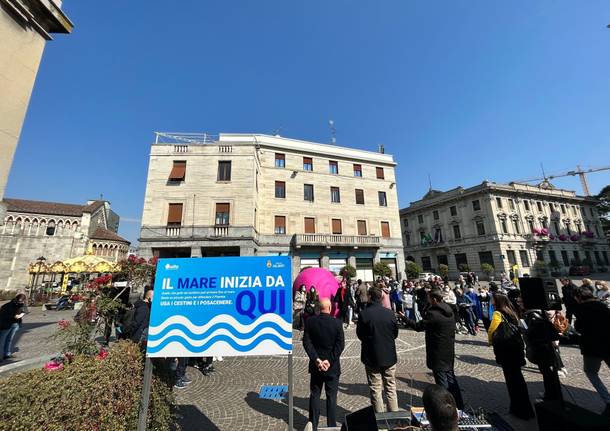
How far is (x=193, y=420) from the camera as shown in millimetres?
4094

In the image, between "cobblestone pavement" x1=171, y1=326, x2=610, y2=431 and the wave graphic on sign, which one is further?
"cobblestone pavement" x1=171, y1=326, x2=610, y2=431

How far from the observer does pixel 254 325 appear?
3.06m

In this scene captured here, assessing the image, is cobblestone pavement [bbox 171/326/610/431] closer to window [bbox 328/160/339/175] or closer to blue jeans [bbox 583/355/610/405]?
blue jeans [bbox 583/355/610/405]

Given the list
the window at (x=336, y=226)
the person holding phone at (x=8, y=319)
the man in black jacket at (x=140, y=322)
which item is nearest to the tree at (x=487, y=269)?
the window at (x=336, y=226)

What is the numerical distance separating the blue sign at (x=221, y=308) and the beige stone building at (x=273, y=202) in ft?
53.6

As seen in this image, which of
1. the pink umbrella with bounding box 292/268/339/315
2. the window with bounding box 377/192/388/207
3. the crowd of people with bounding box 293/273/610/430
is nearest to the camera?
the crowd of people with bounding box 293/273/610/430

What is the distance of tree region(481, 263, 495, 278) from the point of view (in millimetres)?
32938

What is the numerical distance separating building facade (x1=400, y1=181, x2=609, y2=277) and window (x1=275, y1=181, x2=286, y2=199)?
97.7 ft

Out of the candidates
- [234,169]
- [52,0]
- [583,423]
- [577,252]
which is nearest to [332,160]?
[234,169]

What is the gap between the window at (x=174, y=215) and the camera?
1933cm

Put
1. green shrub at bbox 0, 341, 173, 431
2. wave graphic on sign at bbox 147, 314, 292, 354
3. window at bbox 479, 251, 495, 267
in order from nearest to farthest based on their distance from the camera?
green shrub at bbox 0, 341, 173, 431, wave graphic on sign at bbox 147, 314, 292, 354, window at bbox 479, 251, 495, 267

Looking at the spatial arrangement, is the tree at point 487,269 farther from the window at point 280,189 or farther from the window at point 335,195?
the window at point 280,189

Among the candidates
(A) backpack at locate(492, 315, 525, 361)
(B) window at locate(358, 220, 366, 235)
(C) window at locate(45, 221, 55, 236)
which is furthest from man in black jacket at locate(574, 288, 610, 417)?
(C) window at locate(45, 221, 55, 236)

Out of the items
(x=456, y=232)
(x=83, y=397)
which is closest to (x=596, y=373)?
(x=83, y=397)
